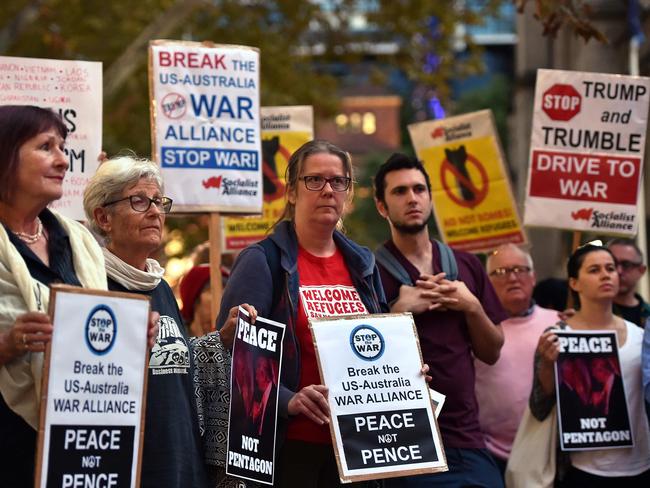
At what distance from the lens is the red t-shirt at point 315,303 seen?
18.6ft

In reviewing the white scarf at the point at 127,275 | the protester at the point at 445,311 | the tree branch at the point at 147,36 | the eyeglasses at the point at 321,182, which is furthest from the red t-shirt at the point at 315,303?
the tree branch at the point at 147,36

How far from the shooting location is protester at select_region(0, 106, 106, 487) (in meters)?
4.43

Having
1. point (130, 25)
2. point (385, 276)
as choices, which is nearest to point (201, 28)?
point (130, 25)

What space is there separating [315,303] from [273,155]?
4.36 meters

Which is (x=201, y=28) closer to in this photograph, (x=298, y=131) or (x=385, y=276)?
(x=298, y=131)

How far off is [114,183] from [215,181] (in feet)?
9.46

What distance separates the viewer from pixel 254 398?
17.8 ft

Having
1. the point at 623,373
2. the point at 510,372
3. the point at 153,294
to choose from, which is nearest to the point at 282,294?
the point at 153,294

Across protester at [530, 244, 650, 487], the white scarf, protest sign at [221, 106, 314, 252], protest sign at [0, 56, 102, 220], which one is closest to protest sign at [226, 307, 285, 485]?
the white scarf

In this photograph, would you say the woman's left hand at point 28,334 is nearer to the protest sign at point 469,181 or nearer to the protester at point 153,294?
the protester at point 153,294

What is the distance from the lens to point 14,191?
459 cm

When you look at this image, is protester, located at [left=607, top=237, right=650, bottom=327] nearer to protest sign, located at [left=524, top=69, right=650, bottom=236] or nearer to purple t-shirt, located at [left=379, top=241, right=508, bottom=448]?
protest sign, located at [left=524, top=69, right=650, bottom=236]

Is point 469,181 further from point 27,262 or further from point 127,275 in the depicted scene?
point 27,262

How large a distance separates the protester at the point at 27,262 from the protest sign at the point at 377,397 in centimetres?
121
